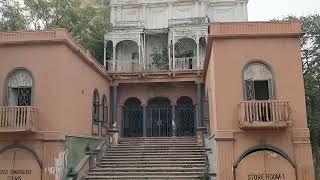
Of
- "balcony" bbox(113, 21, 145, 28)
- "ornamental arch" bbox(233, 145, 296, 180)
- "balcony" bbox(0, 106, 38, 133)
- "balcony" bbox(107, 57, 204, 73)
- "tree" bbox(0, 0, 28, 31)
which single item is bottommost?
"ornamental arch" bbox(233, 145, 296, 180)

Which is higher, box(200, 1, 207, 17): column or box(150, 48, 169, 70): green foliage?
box(200, 1, 207, 17): column

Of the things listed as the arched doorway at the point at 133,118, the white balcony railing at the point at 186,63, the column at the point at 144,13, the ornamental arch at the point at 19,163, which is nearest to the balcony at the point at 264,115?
the ornamental arch at the point at 19,163

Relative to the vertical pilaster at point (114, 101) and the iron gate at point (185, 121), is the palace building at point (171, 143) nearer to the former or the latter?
the vertical pilaster at point (114, 101)

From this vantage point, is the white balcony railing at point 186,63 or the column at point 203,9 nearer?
the white balcony railing at point 186,63

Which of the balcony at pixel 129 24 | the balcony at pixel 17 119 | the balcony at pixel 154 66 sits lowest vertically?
the balcony at pixel 17 119

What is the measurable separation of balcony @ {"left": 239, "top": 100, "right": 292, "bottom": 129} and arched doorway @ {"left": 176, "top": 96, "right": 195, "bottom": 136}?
33.9 ft

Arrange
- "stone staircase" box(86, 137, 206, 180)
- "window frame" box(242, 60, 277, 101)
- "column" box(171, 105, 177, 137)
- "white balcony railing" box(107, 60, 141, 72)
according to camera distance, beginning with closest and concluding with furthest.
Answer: "window frame" box(242, 60, 277, 101) < "stone staircase" box(86, 137, 206, 180) < "column" box(171, 105, 177, 137) < "white balcony railing" box(107, 60, 141, 72)

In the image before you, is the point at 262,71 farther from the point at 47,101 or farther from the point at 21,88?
the point at 21,88

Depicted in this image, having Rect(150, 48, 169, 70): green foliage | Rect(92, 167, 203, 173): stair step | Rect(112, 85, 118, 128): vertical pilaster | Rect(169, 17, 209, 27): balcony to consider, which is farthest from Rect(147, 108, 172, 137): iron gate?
Rect(92, 167, 203, 173): stair step

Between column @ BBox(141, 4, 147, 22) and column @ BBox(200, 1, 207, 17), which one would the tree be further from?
column @ BBox(200, 1, 207, 17)

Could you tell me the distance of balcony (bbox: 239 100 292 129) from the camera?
38.6 feet

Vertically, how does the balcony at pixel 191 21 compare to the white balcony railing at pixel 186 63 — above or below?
above

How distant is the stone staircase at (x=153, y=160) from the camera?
14188mm

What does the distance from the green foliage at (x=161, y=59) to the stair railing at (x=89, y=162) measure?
29.2 ft
